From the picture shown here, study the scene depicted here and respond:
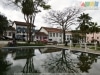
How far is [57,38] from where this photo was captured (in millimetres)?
63406

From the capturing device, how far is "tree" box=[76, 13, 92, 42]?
4848 cm

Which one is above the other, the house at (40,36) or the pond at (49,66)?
the house at (40,36)

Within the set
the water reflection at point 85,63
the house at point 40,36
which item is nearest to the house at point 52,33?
the house at point 40,36

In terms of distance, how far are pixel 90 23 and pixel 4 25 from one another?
2893cm

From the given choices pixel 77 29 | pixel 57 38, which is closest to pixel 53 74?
pixel 77 29

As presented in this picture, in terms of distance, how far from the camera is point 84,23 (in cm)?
4966

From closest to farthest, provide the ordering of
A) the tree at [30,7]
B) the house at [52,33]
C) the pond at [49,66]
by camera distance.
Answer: the pond at [49,66]
the tree at [30,7]
the house at [52,33]

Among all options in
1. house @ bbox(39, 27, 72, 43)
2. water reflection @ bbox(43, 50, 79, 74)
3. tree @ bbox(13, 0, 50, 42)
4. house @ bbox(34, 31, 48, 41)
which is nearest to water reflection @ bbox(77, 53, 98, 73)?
water reflection @ bbox(43, 50, 79, 74)

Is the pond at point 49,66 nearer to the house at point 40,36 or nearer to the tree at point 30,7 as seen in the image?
the tree at point 30,7

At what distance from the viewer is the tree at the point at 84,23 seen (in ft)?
159

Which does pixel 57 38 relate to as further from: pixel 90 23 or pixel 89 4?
pixel 89 4

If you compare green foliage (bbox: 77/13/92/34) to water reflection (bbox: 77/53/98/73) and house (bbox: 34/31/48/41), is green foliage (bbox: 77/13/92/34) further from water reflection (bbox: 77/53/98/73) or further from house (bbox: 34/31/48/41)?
water reflection (bbox: 77/53/98/73)

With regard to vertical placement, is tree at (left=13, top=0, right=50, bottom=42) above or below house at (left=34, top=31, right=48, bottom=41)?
above

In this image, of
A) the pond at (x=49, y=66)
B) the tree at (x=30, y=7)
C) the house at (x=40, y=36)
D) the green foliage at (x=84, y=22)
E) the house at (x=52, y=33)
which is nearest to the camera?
the pond at (x=49, y=66)
